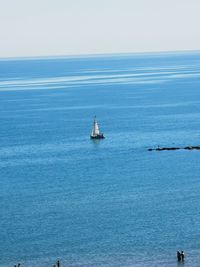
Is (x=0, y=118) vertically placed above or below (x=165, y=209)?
above

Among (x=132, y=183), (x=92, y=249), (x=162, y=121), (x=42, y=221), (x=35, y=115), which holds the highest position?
(x=35, y=115)

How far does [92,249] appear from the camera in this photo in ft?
224

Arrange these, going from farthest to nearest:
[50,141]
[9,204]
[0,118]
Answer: [0,118], [50,141], [9,204]

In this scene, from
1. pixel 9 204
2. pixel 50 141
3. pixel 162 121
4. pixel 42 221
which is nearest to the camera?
pixel 42 221

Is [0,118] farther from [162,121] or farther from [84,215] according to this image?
[84,215]

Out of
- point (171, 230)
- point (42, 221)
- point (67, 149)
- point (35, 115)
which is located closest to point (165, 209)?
point (171, 230)

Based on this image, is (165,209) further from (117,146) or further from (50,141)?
(50,141)

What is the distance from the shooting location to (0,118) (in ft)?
568

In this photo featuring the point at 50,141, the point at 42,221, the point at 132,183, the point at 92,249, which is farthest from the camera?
the point at 50,141

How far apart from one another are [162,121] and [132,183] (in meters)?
62.9

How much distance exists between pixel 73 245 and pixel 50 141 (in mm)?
64190

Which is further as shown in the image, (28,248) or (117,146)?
(117,146)

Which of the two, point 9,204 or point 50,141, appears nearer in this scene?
point 9,204

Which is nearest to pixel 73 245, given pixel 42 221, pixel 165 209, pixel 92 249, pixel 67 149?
pixel 92 249
